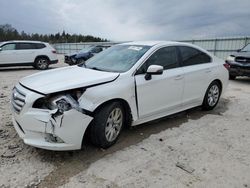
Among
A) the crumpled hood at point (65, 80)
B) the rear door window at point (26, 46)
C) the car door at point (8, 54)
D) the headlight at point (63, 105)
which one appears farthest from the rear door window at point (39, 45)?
the headlight at point (63, 105)

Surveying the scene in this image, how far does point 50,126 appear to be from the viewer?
2.93 meters

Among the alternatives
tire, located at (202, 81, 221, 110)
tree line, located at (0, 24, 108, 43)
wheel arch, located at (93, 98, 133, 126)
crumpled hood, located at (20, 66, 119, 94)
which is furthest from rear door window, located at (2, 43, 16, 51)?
tree line, located at (0, 24, 108, 43)

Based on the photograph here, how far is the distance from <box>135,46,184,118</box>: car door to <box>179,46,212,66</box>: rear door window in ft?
0.74

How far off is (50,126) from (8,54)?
37.9 feet

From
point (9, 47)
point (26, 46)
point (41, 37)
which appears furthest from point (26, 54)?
point (41, 37)

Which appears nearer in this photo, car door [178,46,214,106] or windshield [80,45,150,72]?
windshield [80,45,150,72]

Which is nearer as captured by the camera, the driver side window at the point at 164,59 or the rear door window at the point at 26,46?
the driver side window at the point at 164,59

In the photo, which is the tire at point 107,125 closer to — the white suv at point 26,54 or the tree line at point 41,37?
the white suv at point 26,54

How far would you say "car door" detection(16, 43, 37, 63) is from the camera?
13227mm

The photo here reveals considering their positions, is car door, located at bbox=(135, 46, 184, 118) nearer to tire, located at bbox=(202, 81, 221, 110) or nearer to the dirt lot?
the dirt lot

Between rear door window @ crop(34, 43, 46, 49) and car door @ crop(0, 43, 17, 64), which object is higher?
rear door window @ crop(34, 43, 46, 49)

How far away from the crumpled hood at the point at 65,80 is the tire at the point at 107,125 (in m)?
0.40

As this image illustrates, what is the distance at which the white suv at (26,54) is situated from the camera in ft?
42.4

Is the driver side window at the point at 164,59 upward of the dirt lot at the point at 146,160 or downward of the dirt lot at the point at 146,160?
upward
